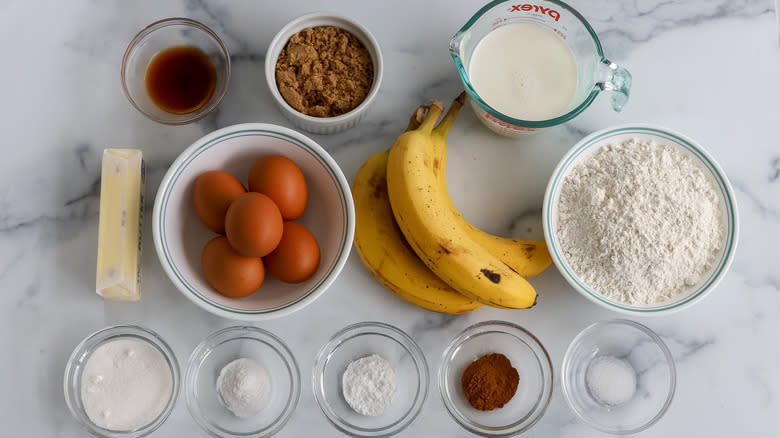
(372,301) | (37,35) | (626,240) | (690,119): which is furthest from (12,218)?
(690,119)

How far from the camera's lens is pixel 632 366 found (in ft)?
4.61

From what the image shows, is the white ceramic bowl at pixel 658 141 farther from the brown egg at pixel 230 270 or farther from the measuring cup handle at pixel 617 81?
the brown egg at pixel 230 270

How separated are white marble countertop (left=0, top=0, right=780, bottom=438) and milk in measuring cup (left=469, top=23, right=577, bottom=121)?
0.35ft

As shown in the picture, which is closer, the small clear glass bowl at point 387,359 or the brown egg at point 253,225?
the brown egg at point 253,225

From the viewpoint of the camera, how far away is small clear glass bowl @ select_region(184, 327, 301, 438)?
4.34ft

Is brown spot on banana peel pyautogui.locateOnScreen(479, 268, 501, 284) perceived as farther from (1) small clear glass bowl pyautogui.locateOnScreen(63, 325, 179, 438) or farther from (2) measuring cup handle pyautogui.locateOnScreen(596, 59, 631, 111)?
(1) small clear glass bowl pyautogui.locateOnScreen(63, 325, 179, 438)

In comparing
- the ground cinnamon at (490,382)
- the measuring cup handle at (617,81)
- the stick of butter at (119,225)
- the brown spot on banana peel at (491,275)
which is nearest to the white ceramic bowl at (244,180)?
the stick of butter at (119,225)

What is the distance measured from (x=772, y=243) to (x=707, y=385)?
14.0 inches

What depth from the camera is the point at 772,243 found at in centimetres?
144

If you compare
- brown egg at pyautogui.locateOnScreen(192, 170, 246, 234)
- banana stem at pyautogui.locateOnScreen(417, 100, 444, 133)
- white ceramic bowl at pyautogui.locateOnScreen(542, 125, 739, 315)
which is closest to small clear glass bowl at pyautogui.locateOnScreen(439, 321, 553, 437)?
white ceramic bowl at pyautogui.locateOnScreen(542, 125, 739, 315)

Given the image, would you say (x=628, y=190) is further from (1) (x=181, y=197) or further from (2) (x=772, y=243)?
(1) (x=181, y=197)

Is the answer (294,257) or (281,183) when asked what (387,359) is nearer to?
(294,257)

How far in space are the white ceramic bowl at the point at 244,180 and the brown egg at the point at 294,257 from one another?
0.03m

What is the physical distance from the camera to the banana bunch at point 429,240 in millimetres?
1225
